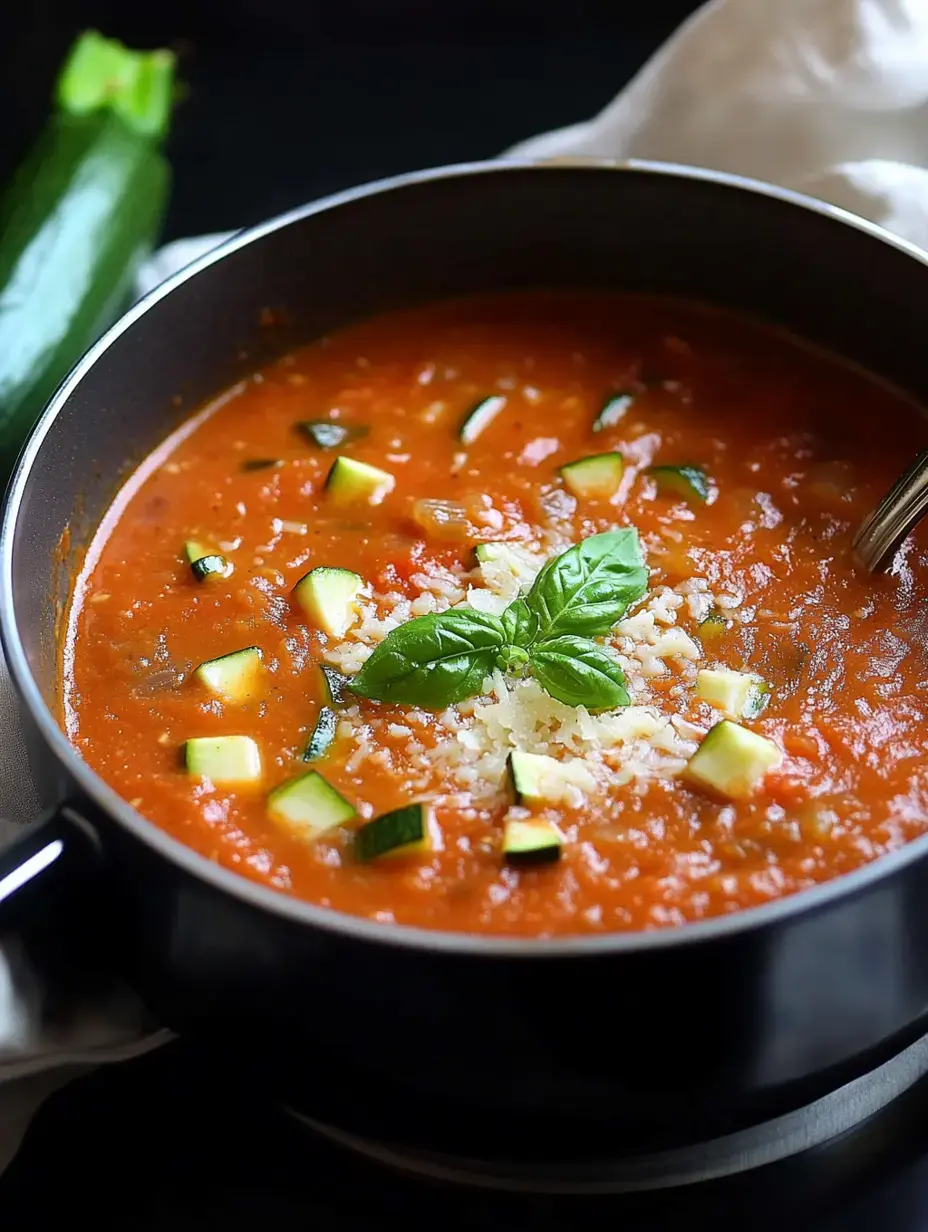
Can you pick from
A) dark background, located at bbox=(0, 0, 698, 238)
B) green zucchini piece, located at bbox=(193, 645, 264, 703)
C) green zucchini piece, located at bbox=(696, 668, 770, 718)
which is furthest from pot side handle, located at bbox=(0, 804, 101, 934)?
dark background, located at bbox=(0, 0, 698, 238)

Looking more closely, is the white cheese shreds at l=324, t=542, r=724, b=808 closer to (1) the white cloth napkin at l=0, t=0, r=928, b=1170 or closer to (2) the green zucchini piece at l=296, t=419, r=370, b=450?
(2) the green zucchini piece at l=296, t=419, r=370, b=450

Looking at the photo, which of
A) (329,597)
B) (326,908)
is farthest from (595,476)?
(326,908)

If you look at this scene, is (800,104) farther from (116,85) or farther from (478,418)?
(116,85)

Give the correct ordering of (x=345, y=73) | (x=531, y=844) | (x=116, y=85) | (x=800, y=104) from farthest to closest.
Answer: (x=345, y=73) → (x=116, y=85) → (x=800, y=104) → (x=531, y=844)

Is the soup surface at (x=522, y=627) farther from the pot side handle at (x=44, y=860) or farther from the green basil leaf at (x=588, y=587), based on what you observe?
the pot side handle at (x=44, y=860)

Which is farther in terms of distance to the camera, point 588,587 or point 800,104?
point 800,104

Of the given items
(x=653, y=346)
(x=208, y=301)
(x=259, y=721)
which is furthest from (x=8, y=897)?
(x=653, y=346)
